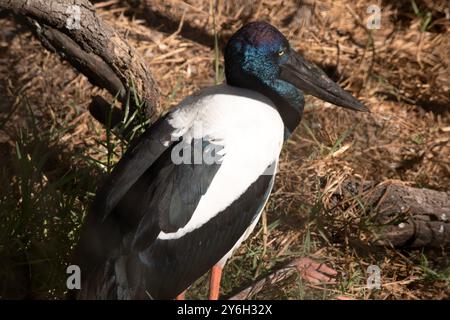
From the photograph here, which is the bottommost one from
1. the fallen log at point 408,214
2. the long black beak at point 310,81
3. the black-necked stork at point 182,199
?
the fallen log at point 408,214

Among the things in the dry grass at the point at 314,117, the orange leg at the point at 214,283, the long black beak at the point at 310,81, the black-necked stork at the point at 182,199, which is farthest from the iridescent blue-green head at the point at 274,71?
the orange leg at the point at 214,283

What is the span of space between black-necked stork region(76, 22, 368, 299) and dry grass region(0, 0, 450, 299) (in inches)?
19.4

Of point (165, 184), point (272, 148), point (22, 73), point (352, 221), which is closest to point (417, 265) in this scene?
point (352, 221)

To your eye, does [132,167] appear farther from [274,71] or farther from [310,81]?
[310,81]

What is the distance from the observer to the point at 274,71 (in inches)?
167

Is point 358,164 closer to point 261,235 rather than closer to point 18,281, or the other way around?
point 261,235

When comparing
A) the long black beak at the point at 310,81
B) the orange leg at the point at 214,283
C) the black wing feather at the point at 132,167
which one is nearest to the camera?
the black wing feather at the point at 132,167

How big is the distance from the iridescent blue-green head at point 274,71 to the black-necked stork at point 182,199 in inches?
6.8

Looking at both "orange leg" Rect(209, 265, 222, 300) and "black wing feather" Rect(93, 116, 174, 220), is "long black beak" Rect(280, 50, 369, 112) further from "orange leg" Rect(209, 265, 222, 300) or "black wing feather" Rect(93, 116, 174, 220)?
"orange leg" Rect(209, 265, 222, 300)

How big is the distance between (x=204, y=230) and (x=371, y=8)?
271 centimetres

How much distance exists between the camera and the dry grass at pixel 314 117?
4.33 m

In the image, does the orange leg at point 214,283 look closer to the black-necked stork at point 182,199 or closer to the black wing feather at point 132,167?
the black-necked stork at point 182,199

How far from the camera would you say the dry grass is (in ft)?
14.2
